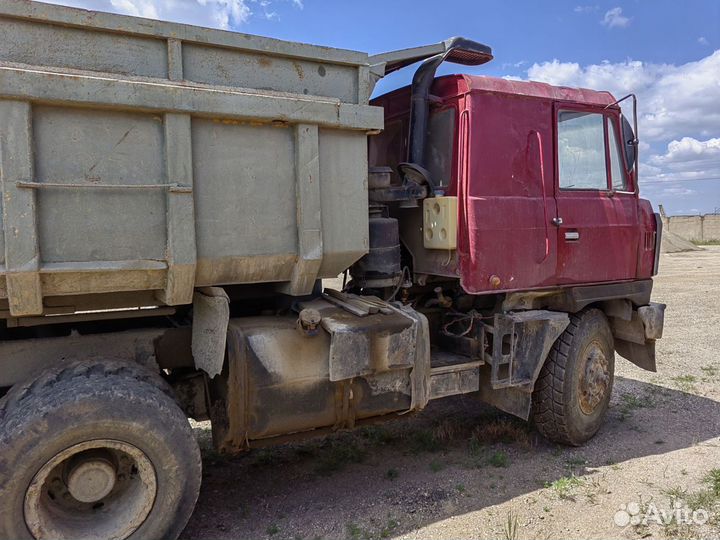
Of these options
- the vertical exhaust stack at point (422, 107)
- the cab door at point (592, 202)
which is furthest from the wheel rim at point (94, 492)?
the cab door at point (592, 202)

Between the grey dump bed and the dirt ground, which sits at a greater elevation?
the grey dump bed

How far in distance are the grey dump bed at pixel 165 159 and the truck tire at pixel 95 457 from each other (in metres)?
0.44

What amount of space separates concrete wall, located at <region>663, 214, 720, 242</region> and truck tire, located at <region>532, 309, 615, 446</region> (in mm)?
33181

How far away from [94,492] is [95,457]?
175mm

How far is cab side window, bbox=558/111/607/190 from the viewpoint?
4.66 m

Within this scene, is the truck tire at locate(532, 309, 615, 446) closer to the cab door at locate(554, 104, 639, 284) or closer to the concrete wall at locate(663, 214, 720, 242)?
the cab door at locate(554, 104, 639, 284)

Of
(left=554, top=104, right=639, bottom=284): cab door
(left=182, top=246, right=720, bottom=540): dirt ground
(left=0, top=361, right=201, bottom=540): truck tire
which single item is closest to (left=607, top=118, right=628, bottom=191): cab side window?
(left=554, top=104, right=639, bottom=284): cab door

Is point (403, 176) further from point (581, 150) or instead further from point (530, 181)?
point (581, 150)

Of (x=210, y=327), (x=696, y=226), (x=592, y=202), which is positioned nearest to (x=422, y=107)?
(x=592, y=202)

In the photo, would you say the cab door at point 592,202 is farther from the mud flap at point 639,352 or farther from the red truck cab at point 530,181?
the mud flap at point 639,352

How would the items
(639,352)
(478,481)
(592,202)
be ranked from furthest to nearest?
(639,352) < (592,202) < (478,481)

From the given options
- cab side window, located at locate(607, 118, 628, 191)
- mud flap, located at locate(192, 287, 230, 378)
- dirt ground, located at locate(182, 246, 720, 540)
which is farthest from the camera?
cab side window, located at locate(607, 118, 628, 191)

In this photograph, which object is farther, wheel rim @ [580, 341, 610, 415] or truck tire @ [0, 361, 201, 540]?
wheel rim @ [580, 341, 610, 415]

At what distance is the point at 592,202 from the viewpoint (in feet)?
15.6
